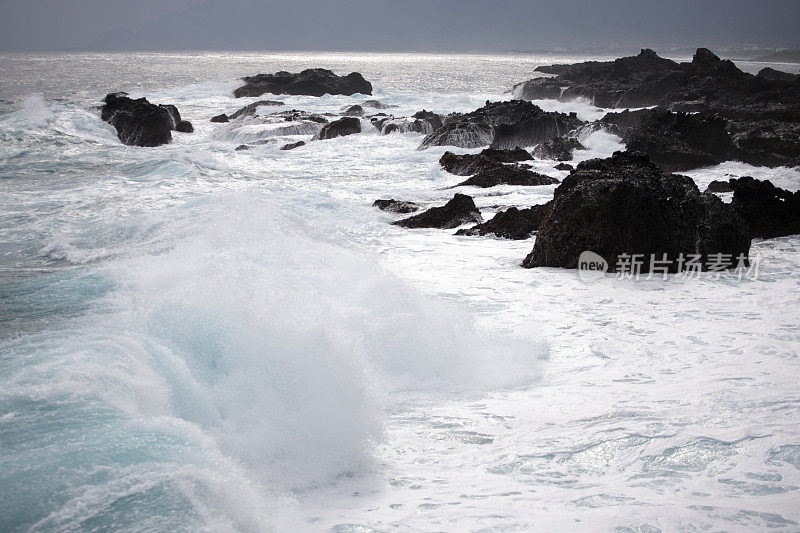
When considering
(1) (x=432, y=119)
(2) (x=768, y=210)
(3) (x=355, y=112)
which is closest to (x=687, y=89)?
(1) (x=432, y=119)

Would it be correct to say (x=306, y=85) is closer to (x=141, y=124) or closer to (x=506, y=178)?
(x=141, y=124)

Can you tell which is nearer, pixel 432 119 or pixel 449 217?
pixel 449 217

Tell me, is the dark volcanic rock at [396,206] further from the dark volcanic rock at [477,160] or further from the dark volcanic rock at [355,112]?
the dark volcanic rock at [355,112]

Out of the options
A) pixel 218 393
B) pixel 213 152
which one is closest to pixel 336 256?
pixel 218 393

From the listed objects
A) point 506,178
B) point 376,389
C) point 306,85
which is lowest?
point 376,389

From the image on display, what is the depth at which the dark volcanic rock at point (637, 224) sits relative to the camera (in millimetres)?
7395

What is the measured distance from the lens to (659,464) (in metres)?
3.38

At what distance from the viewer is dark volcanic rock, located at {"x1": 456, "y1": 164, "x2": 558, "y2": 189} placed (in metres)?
13.1

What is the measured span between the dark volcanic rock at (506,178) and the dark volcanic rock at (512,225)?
337 centimetres

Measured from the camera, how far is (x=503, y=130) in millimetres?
19672

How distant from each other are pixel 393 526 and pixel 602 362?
273cm

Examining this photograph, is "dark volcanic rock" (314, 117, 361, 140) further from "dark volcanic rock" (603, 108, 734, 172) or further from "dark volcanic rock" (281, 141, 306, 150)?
"dark volcanic rock" (603, 108, 734, 172)

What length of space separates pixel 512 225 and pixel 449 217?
123 centimetres

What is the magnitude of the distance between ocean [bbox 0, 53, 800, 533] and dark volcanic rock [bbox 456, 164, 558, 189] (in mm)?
4911
